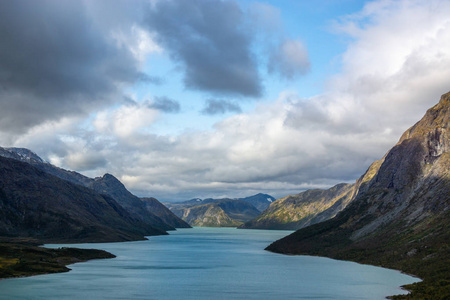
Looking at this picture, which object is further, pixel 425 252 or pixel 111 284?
pixel 425 252

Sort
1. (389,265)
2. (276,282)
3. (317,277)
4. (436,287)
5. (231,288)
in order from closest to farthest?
1. (436,287)
2. (231,288)
3. (276,282)
4. (317,277)
5. (389,265)

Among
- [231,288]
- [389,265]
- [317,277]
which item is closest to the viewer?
[231,288]

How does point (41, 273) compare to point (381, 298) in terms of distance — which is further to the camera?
point (41, 273)

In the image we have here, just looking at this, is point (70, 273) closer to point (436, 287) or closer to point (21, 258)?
point (21, 258)

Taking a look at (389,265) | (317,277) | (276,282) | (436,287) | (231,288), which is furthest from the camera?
(389,265)

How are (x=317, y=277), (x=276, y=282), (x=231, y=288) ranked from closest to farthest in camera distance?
(x=231, y=288)
(x=276, y=282)
(x=317, y=277)

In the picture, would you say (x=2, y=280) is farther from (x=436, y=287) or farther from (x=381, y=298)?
(x=436, y=287)


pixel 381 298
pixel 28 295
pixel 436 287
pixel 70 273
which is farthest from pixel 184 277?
pixel 436 287

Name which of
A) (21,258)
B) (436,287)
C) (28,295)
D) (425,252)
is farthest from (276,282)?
(21,258)
